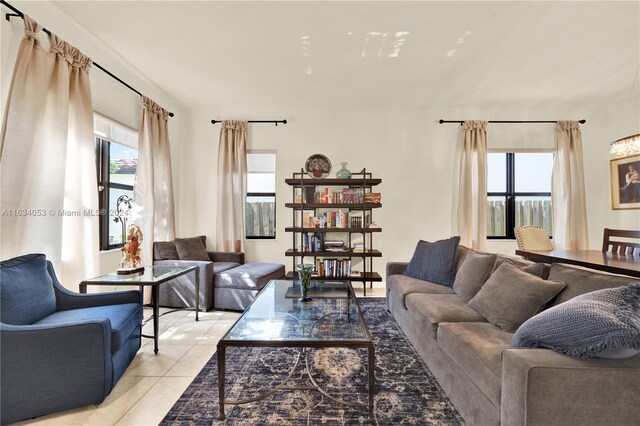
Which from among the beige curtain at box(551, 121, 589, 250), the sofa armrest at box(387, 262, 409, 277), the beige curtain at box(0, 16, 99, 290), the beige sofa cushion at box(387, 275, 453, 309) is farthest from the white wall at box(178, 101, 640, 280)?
the beige curtain at box(0, 16, 99, 290)

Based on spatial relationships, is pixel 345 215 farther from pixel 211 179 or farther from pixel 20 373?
pixel 20 373

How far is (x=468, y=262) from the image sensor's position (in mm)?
2617

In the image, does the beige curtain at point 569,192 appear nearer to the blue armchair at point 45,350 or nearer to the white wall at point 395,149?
the white wall at point 395,149

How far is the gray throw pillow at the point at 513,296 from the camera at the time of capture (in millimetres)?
1745

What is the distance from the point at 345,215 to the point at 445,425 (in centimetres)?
291

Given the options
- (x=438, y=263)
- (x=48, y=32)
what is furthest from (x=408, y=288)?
(x=48, y=32)

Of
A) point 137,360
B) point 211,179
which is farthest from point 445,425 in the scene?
point 211,179

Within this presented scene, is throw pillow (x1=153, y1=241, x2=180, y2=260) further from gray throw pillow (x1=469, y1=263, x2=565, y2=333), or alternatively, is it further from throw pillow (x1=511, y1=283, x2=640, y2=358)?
throw pillow (x1=511, y1=283, x2=640, y2=358)

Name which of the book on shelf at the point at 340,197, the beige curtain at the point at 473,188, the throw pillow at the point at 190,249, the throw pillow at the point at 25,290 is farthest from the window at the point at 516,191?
the throw pillow at the point at 25,290

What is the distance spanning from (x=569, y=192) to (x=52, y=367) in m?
5.99

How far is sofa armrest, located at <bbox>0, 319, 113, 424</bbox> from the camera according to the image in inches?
61.8

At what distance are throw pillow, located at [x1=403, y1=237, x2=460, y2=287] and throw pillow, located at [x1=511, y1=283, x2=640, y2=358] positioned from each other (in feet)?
5.44

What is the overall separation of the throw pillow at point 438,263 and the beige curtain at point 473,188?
1.54 metres

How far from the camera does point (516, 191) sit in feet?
15.4
